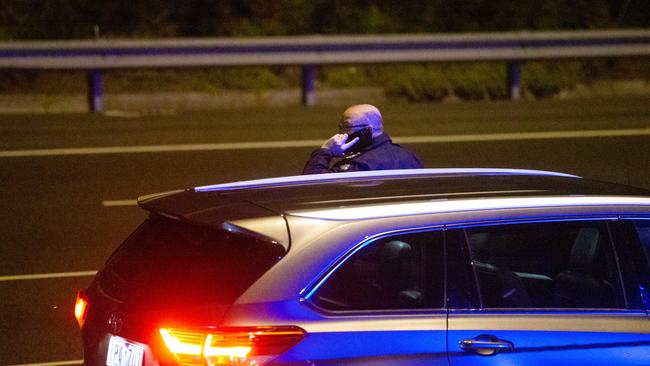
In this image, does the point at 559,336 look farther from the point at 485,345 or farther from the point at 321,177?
the point at 321,177

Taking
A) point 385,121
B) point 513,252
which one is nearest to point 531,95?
point 385,121

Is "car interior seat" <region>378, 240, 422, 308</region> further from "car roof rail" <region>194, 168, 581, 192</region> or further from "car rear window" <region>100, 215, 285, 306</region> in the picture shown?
"car roof rail" <region>194, 168, 581, 192</region>

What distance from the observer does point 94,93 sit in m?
14.9

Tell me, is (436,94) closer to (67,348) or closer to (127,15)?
(127,15)

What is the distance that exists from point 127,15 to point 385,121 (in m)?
5.70

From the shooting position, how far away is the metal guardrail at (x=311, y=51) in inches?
579

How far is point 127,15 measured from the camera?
18.4 metres

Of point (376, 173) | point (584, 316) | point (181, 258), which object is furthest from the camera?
point (376, 173)

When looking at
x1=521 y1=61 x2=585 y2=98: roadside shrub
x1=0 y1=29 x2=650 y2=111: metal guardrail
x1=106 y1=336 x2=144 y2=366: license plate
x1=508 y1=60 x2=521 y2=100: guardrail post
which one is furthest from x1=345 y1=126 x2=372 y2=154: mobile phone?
x1=521 y1=61 x2=585 y2=98: roadside shrub

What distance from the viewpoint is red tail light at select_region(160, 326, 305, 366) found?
4.12 metres

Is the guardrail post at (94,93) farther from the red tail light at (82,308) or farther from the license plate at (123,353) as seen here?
the license plate at (123,353)

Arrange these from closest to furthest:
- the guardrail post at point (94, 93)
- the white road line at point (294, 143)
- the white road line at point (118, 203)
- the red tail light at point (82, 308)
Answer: the red tail light at point (82, 308), the white road line at point (118, 203), the white road line at point (294, 143), the guardrail post at point (94, 93)

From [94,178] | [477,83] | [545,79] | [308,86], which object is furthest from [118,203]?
[545,79]

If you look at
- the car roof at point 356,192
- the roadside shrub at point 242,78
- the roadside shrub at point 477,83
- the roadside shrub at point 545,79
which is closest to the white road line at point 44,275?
the car roof at point 356,192
